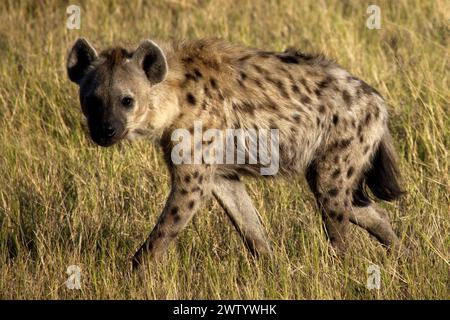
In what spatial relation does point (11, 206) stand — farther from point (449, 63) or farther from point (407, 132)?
point (449, 63)

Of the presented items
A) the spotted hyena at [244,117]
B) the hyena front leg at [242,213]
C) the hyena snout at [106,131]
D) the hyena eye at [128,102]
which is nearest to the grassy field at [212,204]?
the hyena front leg at [242,213]

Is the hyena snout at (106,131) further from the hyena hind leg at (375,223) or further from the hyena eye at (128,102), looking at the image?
the hyena hind leg at (375,223)

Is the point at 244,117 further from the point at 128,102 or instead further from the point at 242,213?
the point at 128,102

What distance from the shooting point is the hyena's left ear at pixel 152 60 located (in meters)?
5.07

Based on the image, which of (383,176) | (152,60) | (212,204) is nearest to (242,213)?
(212,204)

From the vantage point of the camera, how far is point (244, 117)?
17.5 feet

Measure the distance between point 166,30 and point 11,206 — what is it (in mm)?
3009

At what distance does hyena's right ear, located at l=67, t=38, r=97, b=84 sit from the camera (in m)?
5.16

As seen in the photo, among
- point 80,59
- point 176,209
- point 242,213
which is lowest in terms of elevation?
point 242,213

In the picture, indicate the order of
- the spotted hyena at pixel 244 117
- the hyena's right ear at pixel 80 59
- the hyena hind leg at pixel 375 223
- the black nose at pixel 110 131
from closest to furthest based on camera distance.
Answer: the black nose at pixel 110 131 < the spotted hyena at pixel 244 117 < the hyena's right ear at pixel 80 59 < the hyena hind leg at pixel 375 223

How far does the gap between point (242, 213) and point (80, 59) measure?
3.49 ft

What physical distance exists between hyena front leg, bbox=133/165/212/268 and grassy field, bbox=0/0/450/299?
0.31 feet

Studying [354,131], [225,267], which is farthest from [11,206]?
[354,131]

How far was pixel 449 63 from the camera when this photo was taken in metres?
7.25
